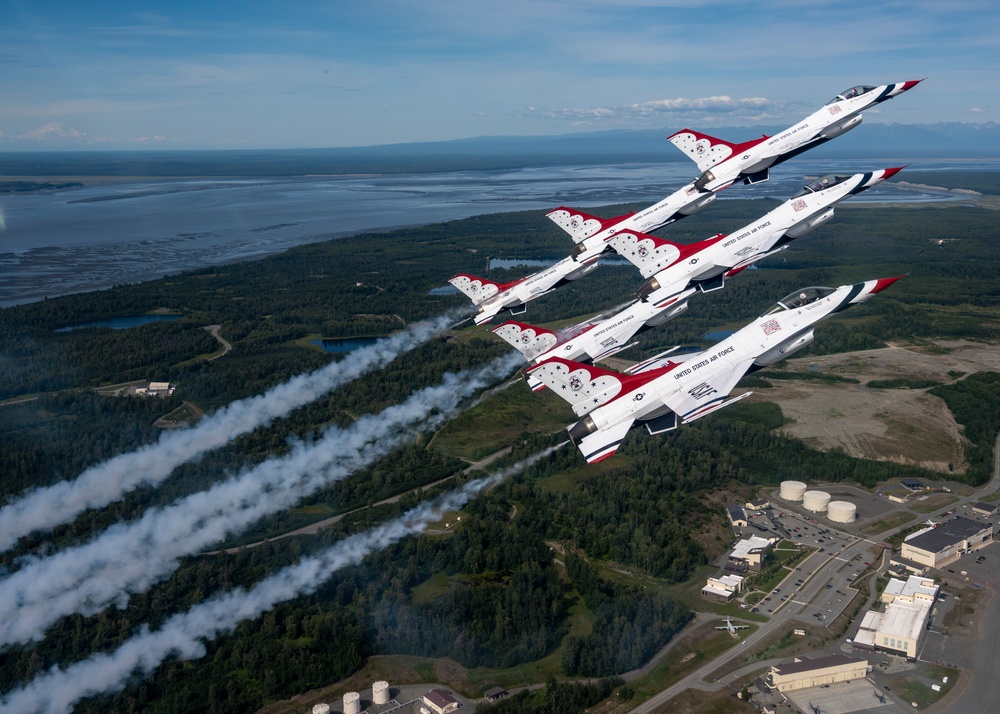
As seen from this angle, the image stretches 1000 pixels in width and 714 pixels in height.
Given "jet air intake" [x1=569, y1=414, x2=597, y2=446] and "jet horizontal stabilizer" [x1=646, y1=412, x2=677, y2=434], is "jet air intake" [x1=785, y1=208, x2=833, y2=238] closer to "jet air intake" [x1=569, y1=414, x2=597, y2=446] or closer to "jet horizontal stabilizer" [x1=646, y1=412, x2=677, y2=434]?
"jet horizontal stabilizer" [x1=646, y1=412, x2=677, y2=434]

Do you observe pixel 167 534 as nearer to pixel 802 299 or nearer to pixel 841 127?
pixel 802 299

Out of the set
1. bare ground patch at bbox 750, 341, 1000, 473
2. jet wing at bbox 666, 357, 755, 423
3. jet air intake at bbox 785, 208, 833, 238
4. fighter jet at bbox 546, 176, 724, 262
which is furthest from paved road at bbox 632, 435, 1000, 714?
fighter jet at bbox 546, 176, 724, 262

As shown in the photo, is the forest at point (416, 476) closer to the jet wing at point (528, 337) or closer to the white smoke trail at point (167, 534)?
the white smoke trail at point (167, 534)

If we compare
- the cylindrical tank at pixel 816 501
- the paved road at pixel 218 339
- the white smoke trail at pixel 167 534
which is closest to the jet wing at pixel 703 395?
the white smoke trail at pixel 167 534

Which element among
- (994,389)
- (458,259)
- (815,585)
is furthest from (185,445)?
(458,259)

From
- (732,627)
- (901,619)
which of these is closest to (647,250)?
(732,627)
